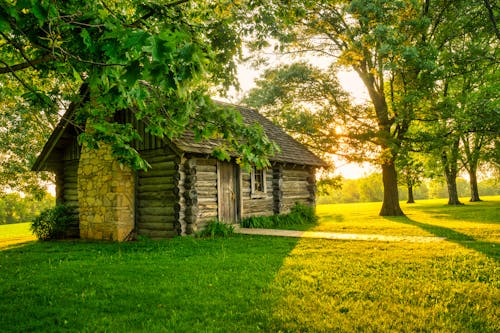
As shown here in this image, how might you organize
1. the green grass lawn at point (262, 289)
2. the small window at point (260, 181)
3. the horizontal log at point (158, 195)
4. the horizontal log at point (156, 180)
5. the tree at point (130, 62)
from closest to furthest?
1. the tree at point (130, 62)
2. the green grass lawn at point (262, 289)
3. the horizontal log at point (158, 195)
4. the horizontal log at point (156, 180)
5. the small window at point (260, 181)

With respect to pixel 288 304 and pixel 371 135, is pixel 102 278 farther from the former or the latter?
pixel 371 135

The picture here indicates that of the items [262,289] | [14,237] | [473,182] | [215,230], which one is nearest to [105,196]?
[215,230]

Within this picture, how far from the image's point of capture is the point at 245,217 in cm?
1532

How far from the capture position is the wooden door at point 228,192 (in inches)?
557

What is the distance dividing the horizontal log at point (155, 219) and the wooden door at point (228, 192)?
220cm

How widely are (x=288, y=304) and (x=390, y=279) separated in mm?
2345

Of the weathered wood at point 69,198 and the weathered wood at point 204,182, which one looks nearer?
the weathered wood at point 204,182

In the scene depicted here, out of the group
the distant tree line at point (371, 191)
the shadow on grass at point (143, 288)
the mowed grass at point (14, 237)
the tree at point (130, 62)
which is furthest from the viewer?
the distant tree line at point (371, 191)

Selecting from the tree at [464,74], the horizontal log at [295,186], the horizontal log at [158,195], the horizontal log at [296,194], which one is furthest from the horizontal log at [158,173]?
the tree at [464,74]

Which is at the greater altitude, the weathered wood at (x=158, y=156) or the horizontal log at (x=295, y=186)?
the weathered wood at (x=158, y=156)

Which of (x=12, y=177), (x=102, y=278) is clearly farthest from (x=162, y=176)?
(x=12, y=177)

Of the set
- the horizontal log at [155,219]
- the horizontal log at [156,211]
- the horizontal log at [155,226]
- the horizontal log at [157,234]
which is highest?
the horizontal log at [156,211]

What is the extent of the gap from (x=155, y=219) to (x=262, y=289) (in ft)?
26.7

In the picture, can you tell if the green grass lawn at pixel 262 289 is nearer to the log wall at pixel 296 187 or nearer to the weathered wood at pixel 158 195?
the weathered wood at pixel 158 195
